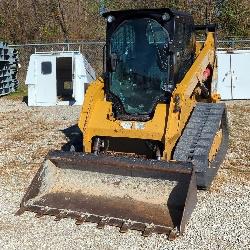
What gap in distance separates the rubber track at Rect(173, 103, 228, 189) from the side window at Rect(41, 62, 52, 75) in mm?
9282

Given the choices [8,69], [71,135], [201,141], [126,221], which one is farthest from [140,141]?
[8,69]

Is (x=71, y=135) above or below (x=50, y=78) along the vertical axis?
below

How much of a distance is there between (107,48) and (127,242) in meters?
3.14

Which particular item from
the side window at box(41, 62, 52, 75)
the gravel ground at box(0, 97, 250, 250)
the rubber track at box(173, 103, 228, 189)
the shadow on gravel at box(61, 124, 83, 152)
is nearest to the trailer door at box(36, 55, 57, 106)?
the side window at box(41, 62, 52, 75)

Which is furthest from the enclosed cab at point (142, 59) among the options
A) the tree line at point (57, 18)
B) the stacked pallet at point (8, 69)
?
the tree line at point (57, 18)

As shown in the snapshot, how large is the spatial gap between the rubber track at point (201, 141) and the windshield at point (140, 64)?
2.26 feet

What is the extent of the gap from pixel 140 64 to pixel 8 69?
13571 millimetres

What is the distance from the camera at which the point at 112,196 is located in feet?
19.8

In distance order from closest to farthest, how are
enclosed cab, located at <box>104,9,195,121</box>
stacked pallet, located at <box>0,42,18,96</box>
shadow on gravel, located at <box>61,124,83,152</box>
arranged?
1. enclosed cab, located at <box>104,9,195,121</box>
2. shadow on gravel, located at <box>61,124,83,152</box>
3. stacked pallet, located at <box>0,42,18,96</box>

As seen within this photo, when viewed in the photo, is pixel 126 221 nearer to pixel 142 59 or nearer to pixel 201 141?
pixel 201 141

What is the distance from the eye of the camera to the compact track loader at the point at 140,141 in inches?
224

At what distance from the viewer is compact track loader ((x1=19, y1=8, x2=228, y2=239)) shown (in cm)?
570

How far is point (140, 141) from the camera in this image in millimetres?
6750

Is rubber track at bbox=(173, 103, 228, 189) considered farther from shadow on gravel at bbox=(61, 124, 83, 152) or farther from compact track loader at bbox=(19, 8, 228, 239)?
shadow on gravel at bbox=(61, 124, 83, 152)
